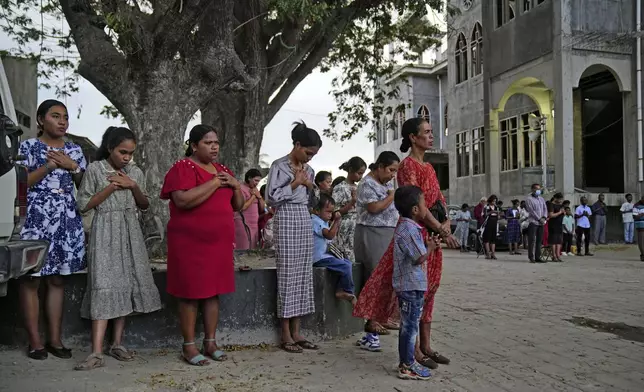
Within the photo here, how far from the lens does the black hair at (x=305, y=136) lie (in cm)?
502

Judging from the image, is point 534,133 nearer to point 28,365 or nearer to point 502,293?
point 502,293

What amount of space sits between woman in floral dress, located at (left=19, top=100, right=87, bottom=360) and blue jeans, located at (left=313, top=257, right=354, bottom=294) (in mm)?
2026

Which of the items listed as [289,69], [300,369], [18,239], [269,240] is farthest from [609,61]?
[18,239]

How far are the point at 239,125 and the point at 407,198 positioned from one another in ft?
22.7

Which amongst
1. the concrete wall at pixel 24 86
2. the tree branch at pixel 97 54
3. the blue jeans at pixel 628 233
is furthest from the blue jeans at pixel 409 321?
the blue jeans at pixel 628 233

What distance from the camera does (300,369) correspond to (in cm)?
444

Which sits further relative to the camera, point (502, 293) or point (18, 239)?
point (502, 293)

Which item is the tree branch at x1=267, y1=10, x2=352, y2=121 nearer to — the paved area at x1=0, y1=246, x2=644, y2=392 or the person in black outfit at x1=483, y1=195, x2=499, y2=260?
the paved area at x1=0, y1=246, x2=644, y2=392

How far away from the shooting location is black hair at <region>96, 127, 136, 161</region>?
4598mm

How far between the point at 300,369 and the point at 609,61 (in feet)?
63.2

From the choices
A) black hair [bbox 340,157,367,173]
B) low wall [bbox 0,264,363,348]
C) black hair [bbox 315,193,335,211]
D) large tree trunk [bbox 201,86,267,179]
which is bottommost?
low wall [bbox 0,264,363,348]

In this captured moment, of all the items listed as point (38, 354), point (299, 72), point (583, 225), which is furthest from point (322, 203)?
point (583, 225)

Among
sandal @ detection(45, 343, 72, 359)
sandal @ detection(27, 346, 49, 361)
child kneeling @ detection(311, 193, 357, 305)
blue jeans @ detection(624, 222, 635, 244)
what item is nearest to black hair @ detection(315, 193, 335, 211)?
child kneeling @ detection(311, 193, 357, 305)

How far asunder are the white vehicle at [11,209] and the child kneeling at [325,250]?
7.86ft
